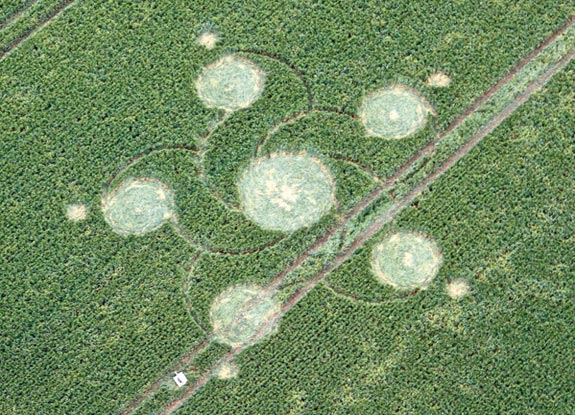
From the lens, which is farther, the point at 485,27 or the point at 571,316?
the point at 485,27

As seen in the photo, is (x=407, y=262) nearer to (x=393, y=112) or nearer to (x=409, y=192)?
(x=409, y=192)

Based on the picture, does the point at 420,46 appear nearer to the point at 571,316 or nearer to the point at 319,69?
the point at 319,69

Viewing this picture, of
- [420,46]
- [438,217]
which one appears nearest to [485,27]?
[420,46]

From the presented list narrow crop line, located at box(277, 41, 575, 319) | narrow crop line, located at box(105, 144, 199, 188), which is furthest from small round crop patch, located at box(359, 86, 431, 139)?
narrow crop line, located at box(105, 144, 199, 188)

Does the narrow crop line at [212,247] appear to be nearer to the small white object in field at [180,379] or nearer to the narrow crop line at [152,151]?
the narrow crop line at [152,151]

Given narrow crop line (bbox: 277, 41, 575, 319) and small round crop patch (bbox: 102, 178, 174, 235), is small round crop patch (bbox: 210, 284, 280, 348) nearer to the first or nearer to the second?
narrow crop line (bbox: 277, 41, 575, 319)
